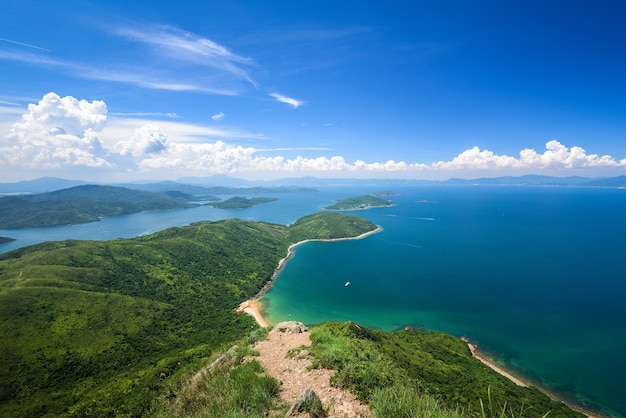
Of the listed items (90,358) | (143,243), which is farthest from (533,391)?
(143,243)

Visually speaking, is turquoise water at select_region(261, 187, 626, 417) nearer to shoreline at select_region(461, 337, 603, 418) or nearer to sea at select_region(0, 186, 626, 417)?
sea at select_region(0, 186, 626, 417)

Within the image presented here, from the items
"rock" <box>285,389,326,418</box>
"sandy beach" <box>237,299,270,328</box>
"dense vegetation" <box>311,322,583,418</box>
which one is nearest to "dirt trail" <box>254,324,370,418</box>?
"rock" <box>285,389,326,418</box>

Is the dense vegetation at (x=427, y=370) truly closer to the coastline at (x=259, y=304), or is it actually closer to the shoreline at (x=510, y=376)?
the shoreline at (x=510, y=376)

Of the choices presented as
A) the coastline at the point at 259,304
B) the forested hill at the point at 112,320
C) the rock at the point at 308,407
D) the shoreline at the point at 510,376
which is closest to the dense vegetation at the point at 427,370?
the rock at the point at 308,407

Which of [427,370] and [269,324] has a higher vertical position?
[427,370]

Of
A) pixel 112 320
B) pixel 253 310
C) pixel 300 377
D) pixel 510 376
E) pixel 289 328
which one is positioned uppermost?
pixel 300 377

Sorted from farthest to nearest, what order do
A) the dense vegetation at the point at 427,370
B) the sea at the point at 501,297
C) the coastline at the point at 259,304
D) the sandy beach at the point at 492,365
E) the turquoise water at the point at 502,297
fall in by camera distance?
1. the coastline at the point at 259,304
2. the turquoise water at the point at 502,297
3. the sea at the point at 501,297
4. the sandy beach at the point at 492,365
5. the dense vegetation at the point at 427,370

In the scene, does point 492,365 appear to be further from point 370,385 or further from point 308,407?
point 308,407

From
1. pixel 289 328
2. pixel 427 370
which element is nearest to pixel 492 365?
pixel 427 370
